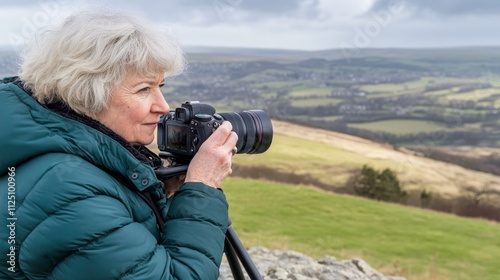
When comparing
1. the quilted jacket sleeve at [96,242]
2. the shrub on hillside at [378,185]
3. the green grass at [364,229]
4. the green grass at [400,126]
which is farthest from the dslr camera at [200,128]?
the green grass at [400,126]

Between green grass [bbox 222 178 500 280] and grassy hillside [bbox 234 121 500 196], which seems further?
grassy hillside [bbox 234 121 500 196]

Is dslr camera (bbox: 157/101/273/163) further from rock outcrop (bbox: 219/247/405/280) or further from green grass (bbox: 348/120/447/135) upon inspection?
green grass (bbox: 348/120/447/135)

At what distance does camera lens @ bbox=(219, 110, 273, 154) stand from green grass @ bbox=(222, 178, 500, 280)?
312 inches

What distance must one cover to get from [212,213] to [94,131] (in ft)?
1.50

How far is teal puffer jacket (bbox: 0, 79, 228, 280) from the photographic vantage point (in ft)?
5.53

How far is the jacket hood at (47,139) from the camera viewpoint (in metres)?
1.78

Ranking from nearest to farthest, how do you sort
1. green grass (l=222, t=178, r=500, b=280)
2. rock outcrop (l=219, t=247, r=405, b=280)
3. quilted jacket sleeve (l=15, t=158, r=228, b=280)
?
1. quilted jacket sleeve (l=15, t=158, r=228, b=280)
2. rock outcrop (l=219, t=247, r=405, b=280)
3. green grass (l=222, t=178, r=500, b=280)

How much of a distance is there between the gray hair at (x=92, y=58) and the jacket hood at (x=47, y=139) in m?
0.07

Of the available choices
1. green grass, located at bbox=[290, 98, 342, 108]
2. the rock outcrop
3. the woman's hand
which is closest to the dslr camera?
the woman's hand

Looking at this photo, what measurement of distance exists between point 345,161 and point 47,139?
22.5m

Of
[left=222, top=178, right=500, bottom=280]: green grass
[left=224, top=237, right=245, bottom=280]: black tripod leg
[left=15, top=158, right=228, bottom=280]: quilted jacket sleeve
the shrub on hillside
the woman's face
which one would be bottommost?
[left=222, top=178, right=500, bottom=280]: green grass

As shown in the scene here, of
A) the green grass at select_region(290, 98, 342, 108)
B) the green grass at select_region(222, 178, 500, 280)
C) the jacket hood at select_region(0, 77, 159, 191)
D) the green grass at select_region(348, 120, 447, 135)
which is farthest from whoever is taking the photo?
the green grass at select_region(290, 98, 342, 108)

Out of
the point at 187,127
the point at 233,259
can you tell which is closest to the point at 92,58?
the point at 187,127

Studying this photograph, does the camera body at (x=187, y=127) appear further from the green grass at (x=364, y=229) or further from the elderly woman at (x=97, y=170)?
the green grass at (x=364, y=229)
